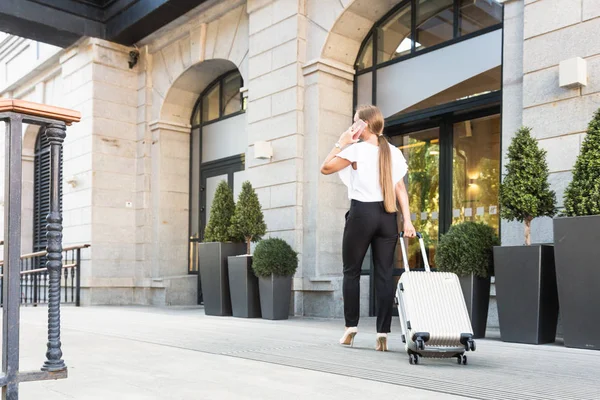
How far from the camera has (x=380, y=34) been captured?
793 cm

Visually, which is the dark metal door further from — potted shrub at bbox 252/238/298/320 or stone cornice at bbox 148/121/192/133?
potted shrub at bbox 252/238/298/320

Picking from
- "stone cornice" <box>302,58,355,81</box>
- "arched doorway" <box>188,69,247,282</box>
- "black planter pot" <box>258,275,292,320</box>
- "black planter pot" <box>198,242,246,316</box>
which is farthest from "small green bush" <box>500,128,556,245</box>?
"arched doorway" <box>188,69,247,282</box>

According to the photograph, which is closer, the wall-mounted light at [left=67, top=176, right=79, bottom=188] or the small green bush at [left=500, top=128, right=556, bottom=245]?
the small green bush at [left=500, top=128, right=556, bottom=245]

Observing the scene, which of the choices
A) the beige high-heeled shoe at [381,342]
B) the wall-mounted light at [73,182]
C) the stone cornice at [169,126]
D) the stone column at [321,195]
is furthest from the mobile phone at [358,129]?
the wall-mounted light at [73,182]

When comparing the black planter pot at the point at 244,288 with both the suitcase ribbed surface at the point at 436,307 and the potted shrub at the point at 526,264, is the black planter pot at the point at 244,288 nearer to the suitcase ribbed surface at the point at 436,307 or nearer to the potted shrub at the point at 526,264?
the potted shrub at the point at 526,264

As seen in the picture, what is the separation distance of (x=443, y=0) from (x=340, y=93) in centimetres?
164

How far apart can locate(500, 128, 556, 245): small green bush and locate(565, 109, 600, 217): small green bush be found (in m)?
0.28

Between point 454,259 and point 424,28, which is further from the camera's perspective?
point 424,28

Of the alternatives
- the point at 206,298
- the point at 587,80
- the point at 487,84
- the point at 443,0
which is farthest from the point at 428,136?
the point at 206,298

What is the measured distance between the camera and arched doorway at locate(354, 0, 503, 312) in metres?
6.68

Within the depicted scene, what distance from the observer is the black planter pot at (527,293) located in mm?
4500

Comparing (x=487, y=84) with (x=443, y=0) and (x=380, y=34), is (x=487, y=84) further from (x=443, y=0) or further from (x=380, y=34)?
(x=380, y=34)

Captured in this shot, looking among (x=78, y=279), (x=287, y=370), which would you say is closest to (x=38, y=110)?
(x=287, y=370)

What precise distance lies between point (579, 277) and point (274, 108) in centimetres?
476
